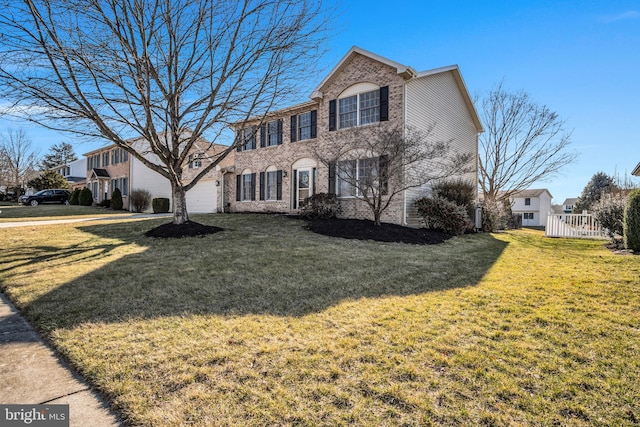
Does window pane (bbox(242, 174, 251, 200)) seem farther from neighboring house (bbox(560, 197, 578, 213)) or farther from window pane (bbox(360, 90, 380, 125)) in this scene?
neighboring house (bbox(560, 197, 578, 213))

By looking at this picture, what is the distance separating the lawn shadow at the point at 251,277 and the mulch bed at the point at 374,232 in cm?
79

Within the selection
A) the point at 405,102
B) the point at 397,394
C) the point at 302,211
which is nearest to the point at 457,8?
the point at 405,102

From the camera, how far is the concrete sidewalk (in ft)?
7.82

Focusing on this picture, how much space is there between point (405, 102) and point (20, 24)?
11.7 meters

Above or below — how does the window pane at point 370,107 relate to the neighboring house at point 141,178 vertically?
above

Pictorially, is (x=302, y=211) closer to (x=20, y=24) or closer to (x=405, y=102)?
(x=405, y=102)

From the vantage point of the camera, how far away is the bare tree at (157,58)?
834cm

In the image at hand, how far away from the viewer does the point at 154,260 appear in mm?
7363

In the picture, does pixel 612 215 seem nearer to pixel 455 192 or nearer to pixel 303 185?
pixel 455 192

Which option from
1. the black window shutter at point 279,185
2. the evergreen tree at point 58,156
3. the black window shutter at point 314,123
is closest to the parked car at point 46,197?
the black window shutter at point 279,185

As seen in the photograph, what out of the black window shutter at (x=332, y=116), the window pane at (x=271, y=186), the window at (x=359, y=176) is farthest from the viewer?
the window pane at (x=271, y=186)

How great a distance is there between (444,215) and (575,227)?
6.05 meters

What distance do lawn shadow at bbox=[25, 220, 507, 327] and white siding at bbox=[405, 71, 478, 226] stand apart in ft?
19.2

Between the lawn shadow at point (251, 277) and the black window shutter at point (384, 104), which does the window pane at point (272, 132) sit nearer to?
the black window shutter at point (384, 104)
